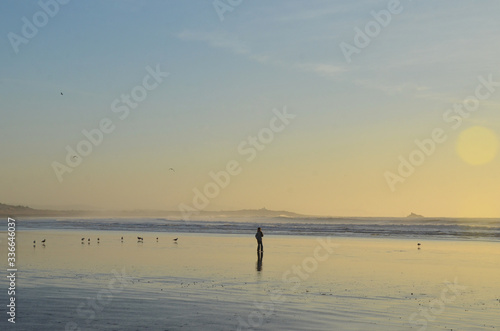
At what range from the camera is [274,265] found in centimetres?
3266

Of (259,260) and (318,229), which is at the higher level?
(318,229)

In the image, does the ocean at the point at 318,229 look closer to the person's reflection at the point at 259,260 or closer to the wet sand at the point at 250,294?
the person's reflection at the point at 259,260

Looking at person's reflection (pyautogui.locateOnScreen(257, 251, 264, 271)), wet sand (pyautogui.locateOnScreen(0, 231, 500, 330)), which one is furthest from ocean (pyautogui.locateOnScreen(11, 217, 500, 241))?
wet sand (pyautogui.locateOnScreen(0, 231, 500, 330))

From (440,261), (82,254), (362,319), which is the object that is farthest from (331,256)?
(362,319)

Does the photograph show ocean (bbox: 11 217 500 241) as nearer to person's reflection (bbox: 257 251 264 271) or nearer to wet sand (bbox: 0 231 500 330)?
person's reflection (bbox: 257 251 264 271)

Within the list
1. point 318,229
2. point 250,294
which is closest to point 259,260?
point 250,294

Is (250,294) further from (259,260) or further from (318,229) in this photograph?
(318,229)

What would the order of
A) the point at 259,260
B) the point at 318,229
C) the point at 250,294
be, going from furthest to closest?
the point at 318,229, the point at 259,260, the point at 250,294

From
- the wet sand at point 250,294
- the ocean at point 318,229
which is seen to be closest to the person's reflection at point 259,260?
the wet sand at point 250,294

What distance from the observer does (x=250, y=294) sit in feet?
70.3

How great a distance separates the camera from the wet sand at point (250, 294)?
16.5 m

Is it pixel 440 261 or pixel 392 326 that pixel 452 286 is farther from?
pixel 440 261

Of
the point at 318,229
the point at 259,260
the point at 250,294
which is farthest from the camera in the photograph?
the point at 318,229

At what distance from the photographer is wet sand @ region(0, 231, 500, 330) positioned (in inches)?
650
